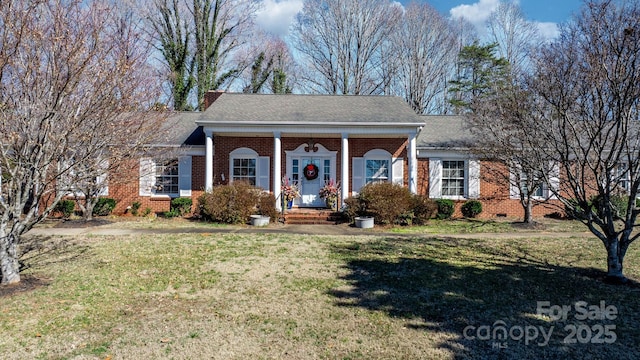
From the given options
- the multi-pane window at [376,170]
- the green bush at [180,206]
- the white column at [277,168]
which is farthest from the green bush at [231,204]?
the multi-pane window at [376,170]

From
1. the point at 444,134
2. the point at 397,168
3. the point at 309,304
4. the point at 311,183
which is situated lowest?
the point at 309,304

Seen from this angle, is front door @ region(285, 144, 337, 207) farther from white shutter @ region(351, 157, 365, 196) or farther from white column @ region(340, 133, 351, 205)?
white column @ region(340, 133, 351, 205)

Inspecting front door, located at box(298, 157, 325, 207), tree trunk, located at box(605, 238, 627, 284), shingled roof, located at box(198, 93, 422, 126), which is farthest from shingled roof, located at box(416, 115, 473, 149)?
tree trunk, located at box(605, 238, 627, 284)

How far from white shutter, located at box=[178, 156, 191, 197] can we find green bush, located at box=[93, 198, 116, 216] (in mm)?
2521

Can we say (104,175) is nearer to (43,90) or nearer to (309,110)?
(43,90)

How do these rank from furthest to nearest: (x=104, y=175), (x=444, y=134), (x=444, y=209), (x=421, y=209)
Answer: (x=444, y=134) < (x=444, y=209) < (x=421, y=209) < (x=104, y=175)

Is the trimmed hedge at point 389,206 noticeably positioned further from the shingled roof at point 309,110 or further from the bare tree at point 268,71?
the bare tree at point 268,71

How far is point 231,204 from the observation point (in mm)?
12406

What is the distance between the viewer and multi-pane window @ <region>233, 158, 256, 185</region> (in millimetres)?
15664

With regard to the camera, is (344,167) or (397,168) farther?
(397,168)

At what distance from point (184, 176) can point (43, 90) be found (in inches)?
402

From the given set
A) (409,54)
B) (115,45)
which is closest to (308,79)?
(409,54)

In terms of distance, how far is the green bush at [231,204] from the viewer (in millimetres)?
12430

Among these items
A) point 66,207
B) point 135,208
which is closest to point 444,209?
point 135,208
